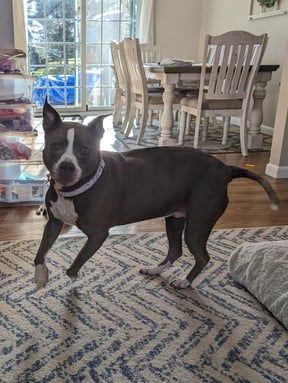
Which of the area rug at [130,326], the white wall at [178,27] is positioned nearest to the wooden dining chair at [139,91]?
the white wall at [178,27]

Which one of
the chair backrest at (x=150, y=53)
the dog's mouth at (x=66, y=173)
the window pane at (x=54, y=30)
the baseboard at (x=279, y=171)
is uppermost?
the window pane at (x=54, y=30)

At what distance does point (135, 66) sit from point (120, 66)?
0.79 meters

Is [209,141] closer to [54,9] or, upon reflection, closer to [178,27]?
[178,27]

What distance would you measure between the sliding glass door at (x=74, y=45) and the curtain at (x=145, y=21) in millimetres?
117

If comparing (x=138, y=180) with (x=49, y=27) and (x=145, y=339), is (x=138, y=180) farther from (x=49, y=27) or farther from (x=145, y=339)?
(x=49, y=27)

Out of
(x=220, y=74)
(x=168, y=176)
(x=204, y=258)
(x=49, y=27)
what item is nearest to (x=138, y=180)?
(x=168, y=176)

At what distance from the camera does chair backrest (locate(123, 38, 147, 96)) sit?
3.76 metres

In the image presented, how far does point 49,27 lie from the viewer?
5.60 m

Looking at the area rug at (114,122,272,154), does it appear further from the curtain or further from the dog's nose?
the dog's nose

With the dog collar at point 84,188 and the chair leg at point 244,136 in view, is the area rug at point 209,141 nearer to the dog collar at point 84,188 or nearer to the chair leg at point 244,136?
the chair leg at point 244,136

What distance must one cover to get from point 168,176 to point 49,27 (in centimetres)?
491

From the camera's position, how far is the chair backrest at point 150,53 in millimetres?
5316

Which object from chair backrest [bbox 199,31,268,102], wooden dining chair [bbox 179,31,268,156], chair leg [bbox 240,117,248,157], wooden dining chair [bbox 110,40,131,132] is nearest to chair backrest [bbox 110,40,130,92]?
wooden dining chair [bbox 110,40,131,132]

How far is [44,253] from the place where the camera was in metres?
1.43
